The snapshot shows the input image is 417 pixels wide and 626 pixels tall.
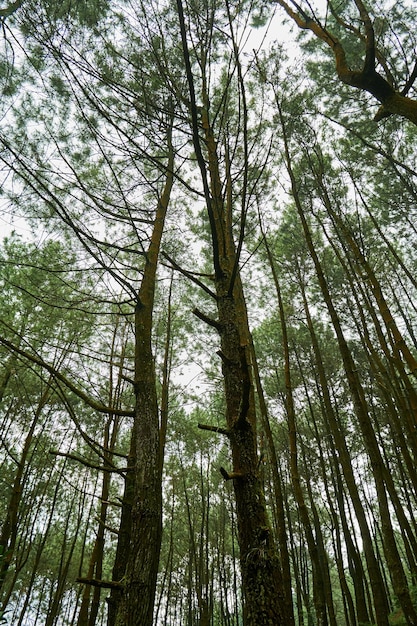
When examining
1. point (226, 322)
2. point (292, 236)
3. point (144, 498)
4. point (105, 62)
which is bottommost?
point (144, 498)

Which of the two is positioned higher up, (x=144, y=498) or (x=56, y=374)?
(x=56, y=374)

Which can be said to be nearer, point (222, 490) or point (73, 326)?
point (73, 326)

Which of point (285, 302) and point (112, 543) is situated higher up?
point (285, 302)

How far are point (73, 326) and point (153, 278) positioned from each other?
356 cm

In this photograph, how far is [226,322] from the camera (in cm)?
155

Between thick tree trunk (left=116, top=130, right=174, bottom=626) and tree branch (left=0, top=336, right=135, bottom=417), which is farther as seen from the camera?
thick tree trunk (left=116, top=130, right=174, bottom=626)

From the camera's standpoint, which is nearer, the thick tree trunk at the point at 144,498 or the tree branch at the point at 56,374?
the tree branch at the point at 56,374

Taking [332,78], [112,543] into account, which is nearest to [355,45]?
[332,78]

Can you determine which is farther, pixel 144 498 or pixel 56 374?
pixel 144 498

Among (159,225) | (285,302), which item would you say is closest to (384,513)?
(159,225)

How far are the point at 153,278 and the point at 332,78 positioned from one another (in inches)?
183

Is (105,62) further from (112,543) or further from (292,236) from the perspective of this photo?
(112,543)

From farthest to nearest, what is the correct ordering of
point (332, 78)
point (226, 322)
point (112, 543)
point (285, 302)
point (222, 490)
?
1. point (112, 543)
2. point (222, 490)
3. point (285, 302)
4. point (332, 78)
5. point (226, 322)

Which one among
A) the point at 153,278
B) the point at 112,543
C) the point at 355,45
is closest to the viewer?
the point at 153,278
